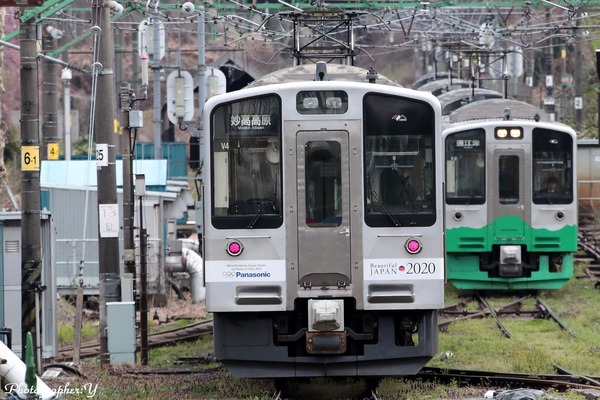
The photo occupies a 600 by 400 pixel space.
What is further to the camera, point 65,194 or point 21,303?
point 65,194

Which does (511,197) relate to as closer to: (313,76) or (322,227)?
(313,76)

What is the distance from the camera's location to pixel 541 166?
1817cm

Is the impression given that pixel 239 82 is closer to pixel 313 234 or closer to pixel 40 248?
pixel 40 248

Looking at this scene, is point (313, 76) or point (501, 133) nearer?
point (313, 76)

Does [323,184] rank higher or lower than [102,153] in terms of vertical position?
lower

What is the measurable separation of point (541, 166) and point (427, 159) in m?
7.99

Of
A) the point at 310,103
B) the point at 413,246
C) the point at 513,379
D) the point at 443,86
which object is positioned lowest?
the point at 513,379

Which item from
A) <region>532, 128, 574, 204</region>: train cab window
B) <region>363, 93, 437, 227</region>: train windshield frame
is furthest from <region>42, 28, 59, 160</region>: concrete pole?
<region>363, 93, 437, 227</region>: train windshield frame

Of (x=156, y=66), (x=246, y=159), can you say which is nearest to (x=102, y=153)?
(x=246, y=159)

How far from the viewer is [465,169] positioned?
18.6 m

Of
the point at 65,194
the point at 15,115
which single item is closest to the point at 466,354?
the point at 65,194

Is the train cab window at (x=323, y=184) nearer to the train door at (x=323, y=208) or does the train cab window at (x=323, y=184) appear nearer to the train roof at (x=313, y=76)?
the train door at (x=323, y=208)

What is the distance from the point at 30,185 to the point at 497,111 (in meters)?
8.46

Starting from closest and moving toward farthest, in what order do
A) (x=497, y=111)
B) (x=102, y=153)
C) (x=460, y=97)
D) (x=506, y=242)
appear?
1. (x=102, y=153)
2. (x=506, y=242)
3. (x=497, y=111)
4. (x=460, y=97)
